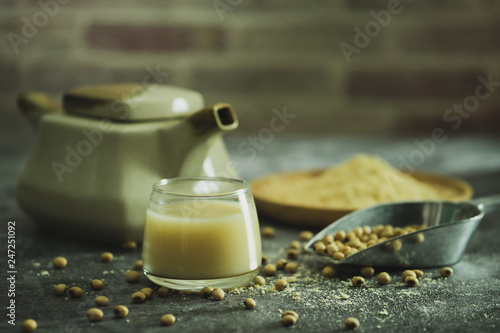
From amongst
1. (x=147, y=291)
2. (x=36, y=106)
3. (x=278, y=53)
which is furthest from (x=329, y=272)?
(x=278, y=53)

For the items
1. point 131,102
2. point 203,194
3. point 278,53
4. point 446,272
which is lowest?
point 446,272

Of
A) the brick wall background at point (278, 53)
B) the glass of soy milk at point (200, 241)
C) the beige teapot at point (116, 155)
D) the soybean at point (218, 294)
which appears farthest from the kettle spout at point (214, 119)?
the brick wall background at point (278, 53)

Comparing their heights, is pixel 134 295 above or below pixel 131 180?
below

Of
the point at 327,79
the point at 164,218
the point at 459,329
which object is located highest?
the point at 327,79

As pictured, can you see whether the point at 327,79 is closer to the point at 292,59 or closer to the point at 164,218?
the point at 292,59

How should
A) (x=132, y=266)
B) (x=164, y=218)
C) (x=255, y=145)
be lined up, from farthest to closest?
(x=255, y=145), (x=132, y=266), (x=164, y=218)

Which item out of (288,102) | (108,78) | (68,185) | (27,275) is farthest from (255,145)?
(27,275)

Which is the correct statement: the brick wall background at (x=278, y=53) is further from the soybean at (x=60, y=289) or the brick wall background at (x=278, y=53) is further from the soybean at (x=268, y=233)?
the soybean at (x=60, y=289)

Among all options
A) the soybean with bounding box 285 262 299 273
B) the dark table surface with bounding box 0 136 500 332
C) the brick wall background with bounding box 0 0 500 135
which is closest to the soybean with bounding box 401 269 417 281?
the dark table surface with bounding box 0 136 500 332

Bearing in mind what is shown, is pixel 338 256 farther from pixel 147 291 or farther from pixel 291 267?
pixel 147 291
